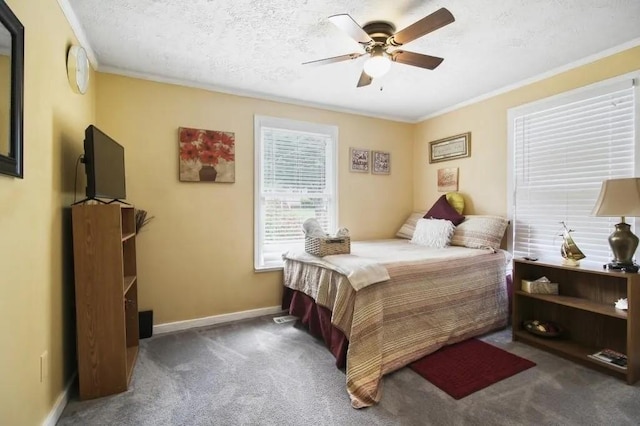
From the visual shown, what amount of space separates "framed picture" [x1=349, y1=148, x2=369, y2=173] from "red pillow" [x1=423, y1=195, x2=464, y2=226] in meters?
0.98

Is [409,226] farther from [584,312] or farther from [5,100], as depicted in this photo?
[5,100]

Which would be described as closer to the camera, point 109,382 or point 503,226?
point 109,382

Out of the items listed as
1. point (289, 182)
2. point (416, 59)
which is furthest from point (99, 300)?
point (416, 59)

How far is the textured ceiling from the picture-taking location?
1.90 meters

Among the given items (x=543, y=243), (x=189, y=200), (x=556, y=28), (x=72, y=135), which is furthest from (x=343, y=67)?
(x=543, y=243)

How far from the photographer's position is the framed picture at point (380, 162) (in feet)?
13.3

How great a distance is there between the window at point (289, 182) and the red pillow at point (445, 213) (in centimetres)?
117

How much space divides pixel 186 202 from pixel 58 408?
1758 millimetres

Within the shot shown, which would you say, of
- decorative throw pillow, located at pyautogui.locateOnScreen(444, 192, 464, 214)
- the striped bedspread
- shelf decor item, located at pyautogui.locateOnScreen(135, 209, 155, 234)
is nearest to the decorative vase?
shelf decor item, located at pyautogui.locateOnScreen(135, 209, 155, 234)

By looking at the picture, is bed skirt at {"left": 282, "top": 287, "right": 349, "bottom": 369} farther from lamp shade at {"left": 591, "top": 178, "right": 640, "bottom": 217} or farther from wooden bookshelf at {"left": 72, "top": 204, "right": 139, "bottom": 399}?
lamp shade at {"left": 591, "top": 178, "right": 640, "bottom": 217}

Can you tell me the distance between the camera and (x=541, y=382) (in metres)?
2.02

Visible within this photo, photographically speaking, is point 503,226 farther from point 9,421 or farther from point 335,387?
point 9,421

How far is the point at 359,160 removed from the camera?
3.93 metres

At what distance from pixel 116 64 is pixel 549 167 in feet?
13.2
